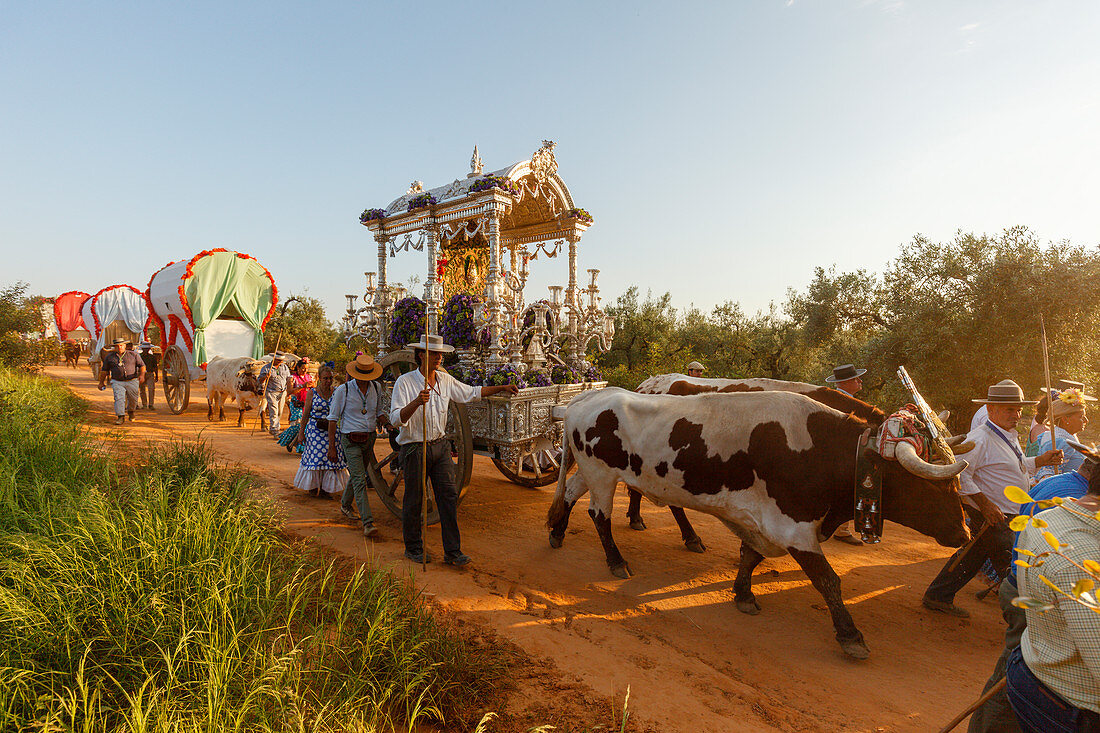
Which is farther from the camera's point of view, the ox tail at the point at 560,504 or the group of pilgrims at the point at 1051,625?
the ox tail at the point at 560,504

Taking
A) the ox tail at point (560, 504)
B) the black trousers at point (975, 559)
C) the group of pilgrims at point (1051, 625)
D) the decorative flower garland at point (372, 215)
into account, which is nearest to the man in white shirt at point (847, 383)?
the black trousers at point (975, 559)

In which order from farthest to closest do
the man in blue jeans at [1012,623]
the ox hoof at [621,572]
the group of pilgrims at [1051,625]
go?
the ox hoof at [621,572] → the man in blue jeans at [1012,623] → the group of pilgrims at [1051,625]

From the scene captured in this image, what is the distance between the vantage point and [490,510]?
635 cm

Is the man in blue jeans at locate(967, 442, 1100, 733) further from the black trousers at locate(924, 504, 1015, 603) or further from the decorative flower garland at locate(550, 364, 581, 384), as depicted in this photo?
the decorative flower garland at locate(550, 364, 581, 384)

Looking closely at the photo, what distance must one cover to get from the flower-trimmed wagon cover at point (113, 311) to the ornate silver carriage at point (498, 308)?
2156 cm

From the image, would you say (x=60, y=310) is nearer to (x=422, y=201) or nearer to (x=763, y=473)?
(x=422, y=201)

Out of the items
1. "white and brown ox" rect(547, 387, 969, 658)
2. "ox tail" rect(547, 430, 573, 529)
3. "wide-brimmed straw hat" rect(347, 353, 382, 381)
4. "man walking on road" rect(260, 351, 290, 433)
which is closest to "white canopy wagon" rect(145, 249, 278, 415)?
"man walking on road" rect(260, 351, 290, 433)

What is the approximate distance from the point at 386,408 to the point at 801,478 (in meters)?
4.31

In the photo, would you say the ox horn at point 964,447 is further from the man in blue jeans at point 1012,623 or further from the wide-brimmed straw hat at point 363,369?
the wide-brimmed straw hat at point 363,369

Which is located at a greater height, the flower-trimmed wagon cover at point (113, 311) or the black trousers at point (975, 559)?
the flower-trimmed wagon cover at point (113, 311)

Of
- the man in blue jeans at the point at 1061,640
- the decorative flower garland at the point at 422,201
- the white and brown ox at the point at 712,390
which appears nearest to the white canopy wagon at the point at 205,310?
the decorative flower garland at the point at 422,201

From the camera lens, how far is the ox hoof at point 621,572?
4.54 meters

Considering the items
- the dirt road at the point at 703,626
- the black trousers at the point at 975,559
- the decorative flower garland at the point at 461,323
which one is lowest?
the dirt road at the point at 703,626

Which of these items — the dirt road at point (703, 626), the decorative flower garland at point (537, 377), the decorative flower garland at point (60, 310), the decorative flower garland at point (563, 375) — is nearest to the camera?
the dirt road at point (703, 626)
